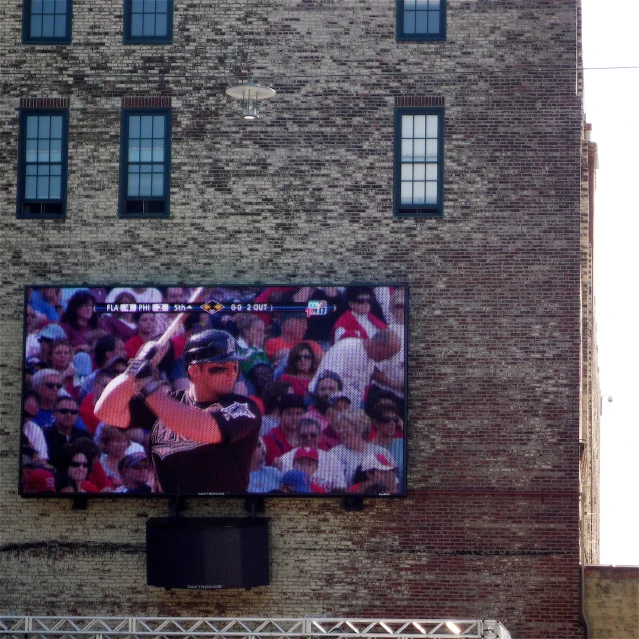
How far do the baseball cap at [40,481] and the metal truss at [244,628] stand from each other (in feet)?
8.48

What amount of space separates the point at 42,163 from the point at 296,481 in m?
8.65

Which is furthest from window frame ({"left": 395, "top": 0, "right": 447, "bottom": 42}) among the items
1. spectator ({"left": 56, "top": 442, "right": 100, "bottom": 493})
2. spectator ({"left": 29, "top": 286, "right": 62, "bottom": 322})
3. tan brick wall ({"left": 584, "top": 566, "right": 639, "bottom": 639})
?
tan brick wall ({"left": 584, "top": 566, "right": 639, "bottom": 639})

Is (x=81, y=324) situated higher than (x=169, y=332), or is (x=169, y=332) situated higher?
(x=81, y=324)

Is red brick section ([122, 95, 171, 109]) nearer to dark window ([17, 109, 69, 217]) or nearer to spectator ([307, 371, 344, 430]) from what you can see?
dark window ([17, 109, 69, 217])

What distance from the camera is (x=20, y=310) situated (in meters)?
29.9

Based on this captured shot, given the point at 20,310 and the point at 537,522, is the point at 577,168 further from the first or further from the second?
the point at 20,310

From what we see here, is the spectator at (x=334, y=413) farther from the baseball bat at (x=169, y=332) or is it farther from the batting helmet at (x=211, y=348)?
the baseball bat at (x=169, y=332)

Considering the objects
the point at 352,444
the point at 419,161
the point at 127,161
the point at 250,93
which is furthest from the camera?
the point at 127,161

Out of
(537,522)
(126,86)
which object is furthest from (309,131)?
(537,522)

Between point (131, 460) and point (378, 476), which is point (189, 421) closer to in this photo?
point (131, 460)

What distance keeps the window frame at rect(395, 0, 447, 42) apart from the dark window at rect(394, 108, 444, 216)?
1.51 m

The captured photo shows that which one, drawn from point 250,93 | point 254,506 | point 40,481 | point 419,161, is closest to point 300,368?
point 254,506

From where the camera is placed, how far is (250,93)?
28.3 m

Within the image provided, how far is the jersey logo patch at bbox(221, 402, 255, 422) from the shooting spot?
28781mm
